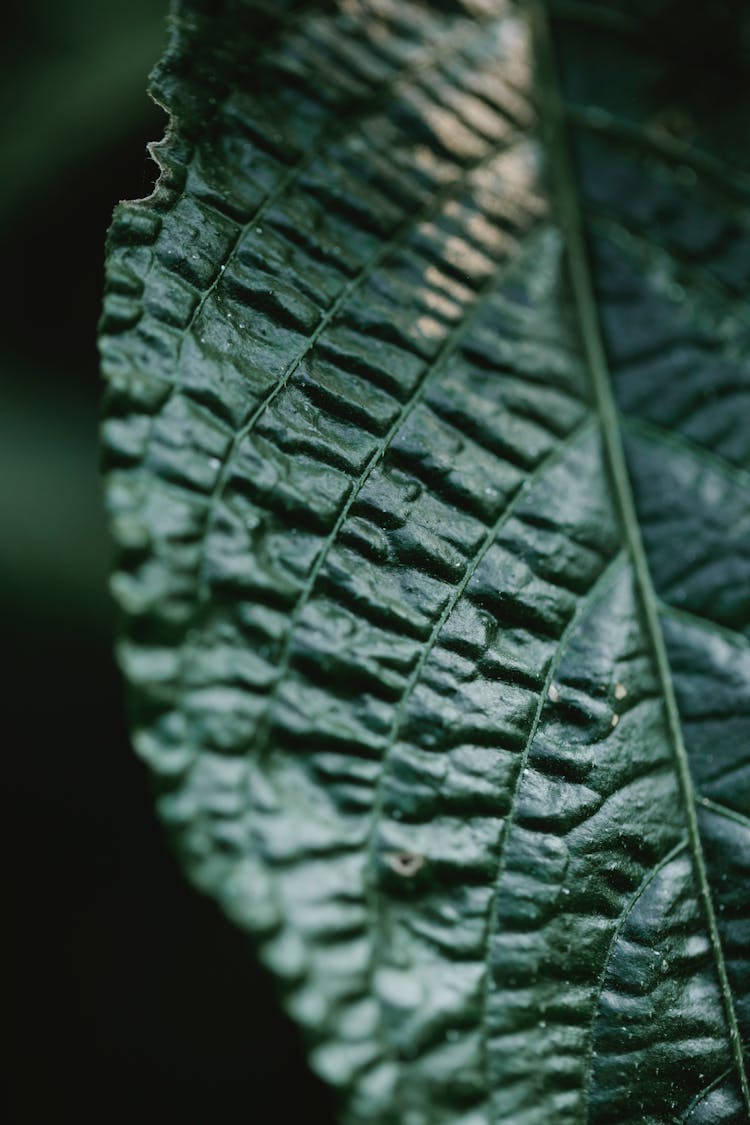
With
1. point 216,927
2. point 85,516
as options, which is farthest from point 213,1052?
point 85,516

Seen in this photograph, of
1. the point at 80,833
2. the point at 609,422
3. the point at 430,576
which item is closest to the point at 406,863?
the point at 430,576

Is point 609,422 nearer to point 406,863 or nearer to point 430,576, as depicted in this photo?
point 430,576

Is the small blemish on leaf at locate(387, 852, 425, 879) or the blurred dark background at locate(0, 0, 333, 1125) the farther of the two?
the blurred dark background at locate(0, 0, 333, 1125)

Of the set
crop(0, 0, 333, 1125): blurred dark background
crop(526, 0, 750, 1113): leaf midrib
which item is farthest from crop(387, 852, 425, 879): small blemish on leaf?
crop(0, 0, 333, 1125): blurred dark background

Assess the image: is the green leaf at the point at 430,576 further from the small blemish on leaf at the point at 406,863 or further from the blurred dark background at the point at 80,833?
the blurred dark background at the point at 80,833

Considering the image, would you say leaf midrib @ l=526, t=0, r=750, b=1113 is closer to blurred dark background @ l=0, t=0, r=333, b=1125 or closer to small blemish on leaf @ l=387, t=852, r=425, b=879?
small blemish on leaf @ l=387, t=852, r=425, b=879

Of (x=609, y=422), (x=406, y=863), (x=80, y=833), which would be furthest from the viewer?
(x=80, y=833)

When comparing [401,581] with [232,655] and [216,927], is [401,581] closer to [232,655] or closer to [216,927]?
[232,655]
